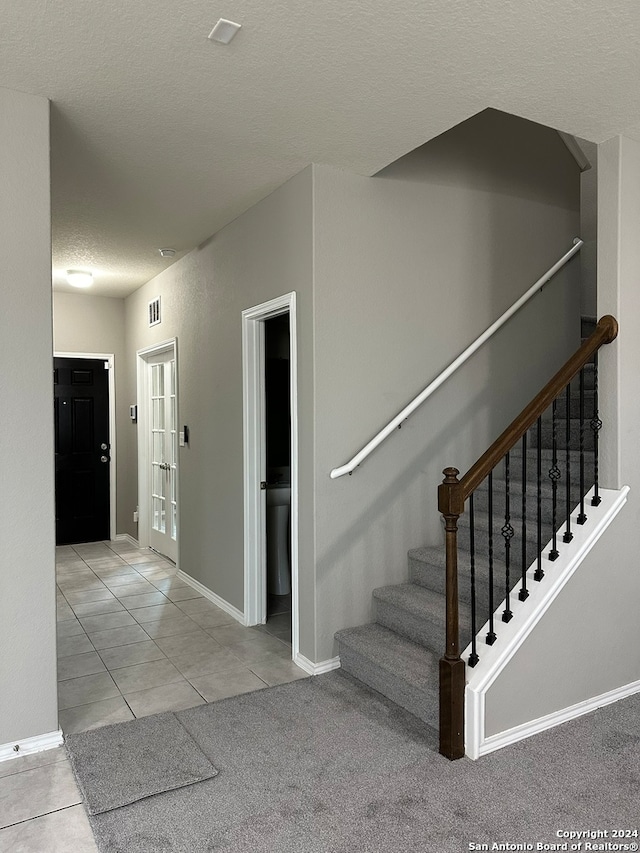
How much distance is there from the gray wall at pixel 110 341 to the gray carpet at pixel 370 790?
169 inches

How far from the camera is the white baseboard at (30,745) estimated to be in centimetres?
247

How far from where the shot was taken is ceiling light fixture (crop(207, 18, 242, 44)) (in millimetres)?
2021

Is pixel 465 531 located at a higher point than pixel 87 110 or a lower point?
lower

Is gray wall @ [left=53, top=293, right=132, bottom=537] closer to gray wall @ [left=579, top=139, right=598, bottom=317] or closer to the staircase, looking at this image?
the staircase

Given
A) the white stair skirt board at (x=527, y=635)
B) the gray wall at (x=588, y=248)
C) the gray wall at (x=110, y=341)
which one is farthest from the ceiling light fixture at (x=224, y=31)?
the gray wall at (x=110, y=341)

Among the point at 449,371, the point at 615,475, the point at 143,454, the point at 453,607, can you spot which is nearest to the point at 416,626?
the point at 453,607

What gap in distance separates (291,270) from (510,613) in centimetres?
203

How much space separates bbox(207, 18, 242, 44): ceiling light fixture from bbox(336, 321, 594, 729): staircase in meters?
1.91

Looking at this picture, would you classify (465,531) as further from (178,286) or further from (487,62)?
(178,286)

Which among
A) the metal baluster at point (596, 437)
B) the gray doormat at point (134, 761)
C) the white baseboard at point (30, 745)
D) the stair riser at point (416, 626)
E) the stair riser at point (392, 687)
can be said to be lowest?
the gray doormat at point (134, 761)

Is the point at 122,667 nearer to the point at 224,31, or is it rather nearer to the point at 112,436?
the point at 224,31

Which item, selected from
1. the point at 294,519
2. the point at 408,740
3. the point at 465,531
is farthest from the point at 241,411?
the point at 408,740

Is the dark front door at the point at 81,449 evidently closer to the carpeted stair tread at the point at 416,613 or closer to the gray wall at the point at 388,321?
the gray wall at the point at 388,321

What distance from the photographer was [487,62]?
2270mm
